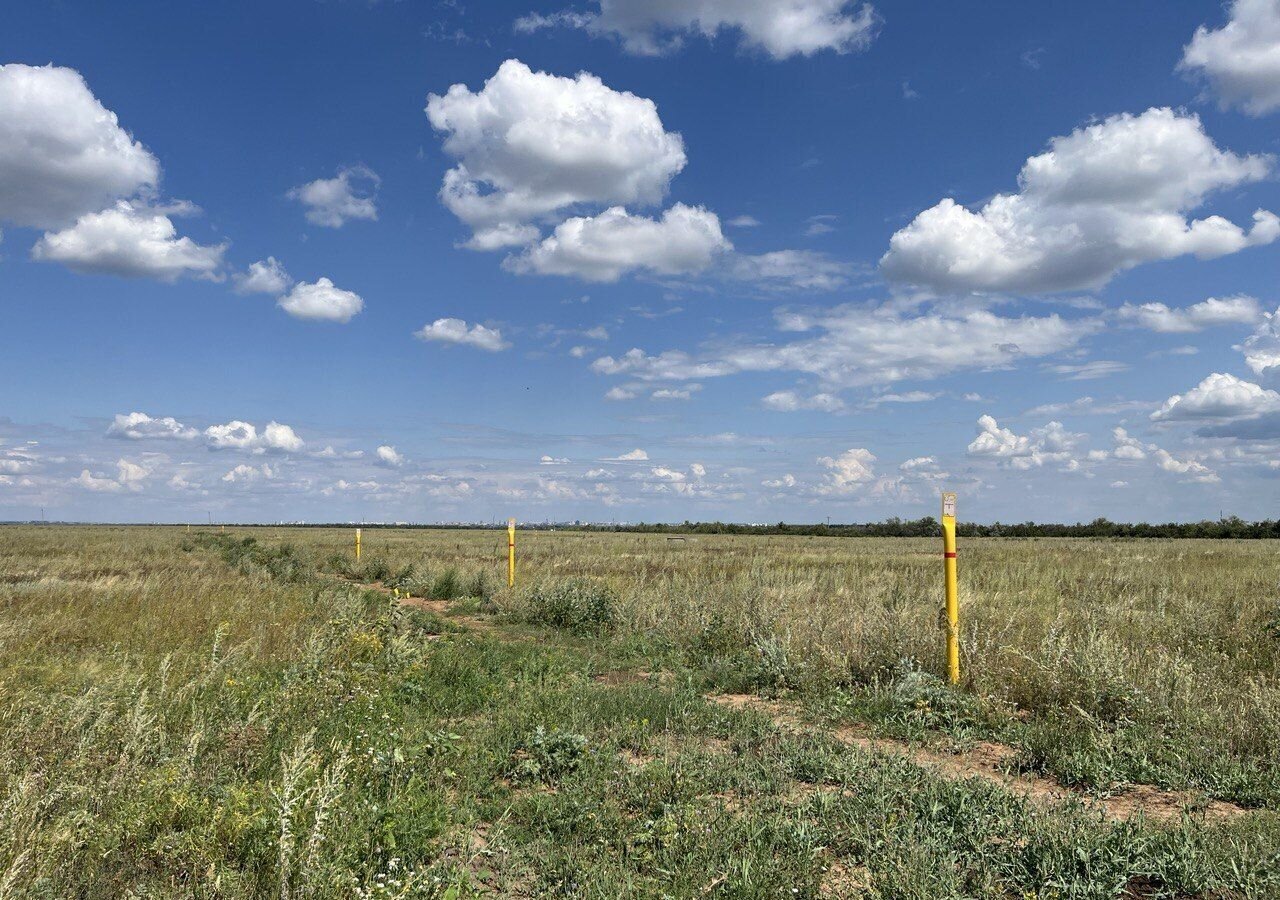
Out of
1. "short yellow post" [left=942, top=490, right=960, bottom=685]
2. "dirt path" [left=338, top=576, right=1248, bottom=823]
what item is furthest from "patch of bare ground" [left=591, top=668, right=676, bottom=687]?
"short yellow post" [left=942, top=490, right=960, bottom=685]

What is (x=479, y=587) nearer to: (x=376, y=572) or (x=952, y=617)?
(x=376, y=572)

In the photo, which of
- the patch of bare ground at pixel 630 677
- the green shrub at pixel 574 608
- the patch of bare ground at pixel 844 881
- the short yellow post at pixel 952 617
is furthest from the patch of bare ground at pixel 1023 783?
the green shrub at pixel 574 608

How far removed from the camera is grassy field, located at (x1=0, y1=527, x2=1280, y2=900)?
341 cm

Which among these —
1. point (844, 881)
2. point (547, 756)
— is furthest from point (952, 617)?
point (844, 881)

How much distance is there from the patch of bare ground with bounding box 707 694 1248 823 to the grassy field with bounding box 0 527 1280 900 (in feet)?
0.11

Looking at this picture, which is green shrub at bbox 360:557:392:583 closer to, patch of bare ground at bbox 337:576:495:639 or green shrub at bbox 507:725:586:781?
patch of bare ground at bbox 337:576:495:639

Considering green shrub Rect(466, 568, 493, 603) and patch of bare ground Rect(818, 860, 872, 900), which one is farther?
green shrub Rect(466, 568, 493, 603)

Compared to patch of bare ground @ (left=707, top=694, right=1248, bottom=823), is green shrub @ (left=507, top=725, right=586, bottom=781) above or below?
above

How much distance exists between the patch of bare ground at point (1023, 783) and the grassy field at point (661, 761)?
35mm

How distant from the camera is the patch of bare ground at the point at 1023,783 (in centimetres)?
440

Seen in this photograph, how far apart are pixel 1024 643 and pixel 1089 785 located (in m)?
3.23

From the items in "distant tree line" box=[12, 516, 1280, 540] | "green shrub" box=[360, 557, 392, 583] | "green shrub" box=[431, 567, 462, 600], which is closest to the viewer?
"green shrub" box=[431, 567, 462, 600]

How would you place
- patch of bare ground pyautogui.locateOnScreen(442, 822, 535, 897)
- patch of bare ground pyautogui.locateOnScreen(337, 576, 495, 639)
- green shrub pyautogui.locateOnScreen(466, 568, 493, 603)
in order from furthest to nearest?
1. green shrub pyautogui.locateOnScreen(466, 568, 493, 603)
2. patch of bare ground pyautogui.locateOnScreen(337, 576, 495, 639)
3. patch of bare ground pyautogui.locateOnScreen(442, 822, 535, 897)

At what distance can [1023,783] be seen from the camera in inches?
197
